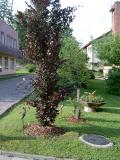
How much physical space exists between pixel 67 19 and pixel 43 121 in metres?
3.03

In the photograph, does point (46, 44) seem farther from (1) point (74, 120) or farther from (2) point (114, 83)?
(2) point (114, 83)

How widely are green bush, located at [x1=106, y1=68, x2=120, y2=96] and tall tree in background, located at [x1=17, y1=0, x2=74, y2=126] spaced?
608 inches

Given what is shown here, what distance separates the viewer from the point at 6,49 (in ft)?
154

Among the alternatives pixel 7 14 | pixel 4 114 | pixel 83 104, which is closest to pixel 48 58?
pixel 4 114

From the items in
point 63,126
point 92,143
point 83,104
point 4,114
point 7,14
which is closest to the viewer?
point 92,143

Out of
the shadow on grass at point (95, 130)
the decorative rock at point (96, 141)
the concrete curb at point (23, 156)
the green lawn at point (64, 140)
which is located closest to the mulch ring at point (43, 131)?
the green lawn at point (64, 140)

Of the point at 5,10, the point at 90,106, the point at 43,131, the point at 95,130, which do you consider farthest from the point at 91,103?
the point at 5,10

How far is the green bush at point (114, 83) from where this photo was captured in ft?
82.9

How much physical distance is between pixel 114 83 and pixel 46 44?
15894mm

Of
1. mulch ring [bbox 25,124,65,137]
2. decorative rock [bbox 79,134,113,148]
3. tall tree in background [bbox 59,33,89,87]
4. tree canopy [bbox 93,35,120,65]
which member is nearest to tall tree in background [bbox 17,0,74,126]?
mulch ring [bbox 25,124,65,137]

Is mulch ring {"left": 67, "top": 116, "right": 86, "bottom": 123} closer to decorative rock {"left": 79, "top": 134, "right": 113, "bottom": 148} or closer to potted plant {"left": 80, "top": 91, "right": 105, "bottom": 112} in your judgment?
decorative rock {"left": 79, "top": 134, "right": 113, "bottom": 148}

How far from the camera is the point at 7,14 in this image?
8356cm

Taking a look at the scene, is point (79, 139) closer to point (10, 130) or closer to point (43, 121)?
point (43, 121)

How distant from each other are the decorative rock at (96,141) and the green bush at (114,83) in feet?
50.9
